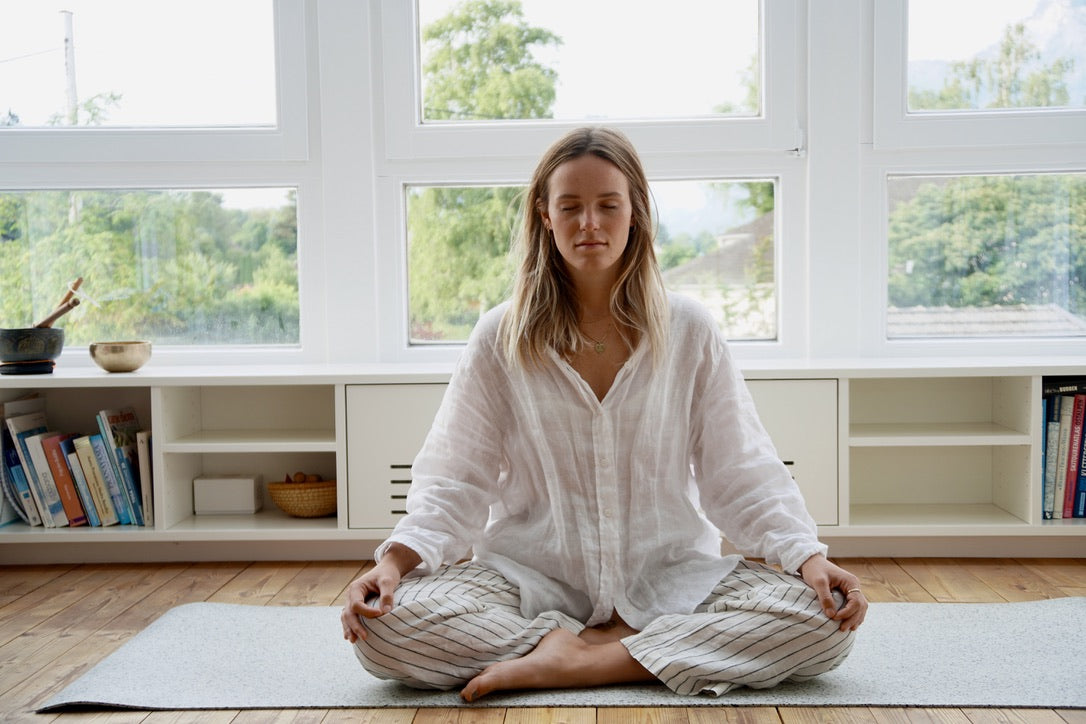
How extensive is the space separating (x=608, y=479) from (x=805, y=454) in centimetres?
102

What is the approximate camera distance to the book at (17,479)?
2840 mm

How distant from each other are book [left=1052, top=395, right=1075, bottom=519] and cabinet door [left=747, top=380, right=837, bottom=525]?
581mm

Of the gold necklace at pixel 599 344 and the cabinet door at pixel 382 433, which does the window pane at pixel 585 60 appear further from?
the gold necklace at pixel 599 344

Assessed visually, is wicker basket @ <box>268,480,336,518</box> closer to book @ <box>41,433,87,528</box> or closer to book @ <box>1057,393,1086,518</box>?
book @ <box>41,433,87,528</box>

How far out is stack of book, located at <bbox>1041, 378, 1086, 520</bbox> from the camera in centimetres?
273


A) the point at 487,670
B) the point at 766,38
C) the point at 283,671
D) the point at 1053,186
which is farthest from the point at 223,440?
the point at 1053,186

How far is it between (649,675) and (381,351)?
1643 mm

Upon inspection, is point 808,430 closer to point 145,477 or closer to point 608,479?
point 608,479

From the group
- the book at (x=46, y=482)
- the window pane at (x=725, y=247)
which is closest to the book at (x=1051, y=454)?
the window pane at (x=725, y=247)

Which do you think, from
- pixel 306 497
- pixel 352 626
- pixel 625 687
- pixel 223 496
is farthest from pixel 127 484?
pixel 625 687

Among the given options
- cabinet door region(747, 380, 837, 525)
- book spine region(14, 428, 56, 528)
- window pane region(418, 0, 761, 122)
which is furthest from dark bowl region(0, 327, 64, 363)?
cabinet door region(747, 380, 837, 525)

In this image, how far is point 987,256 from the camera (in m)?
3.16

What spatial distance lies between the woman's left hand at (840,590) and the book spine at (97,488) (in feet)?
6.36

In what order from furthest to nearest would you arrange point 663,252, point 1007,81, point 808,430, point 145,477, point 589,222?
1. point 663,252
2. point 1007,81
3. point 145,477
4. point 808,430
5. point 589,222
